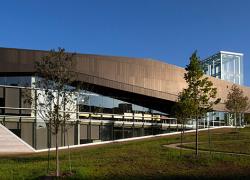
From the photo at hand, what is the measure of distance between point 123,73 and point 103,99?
5.14 m

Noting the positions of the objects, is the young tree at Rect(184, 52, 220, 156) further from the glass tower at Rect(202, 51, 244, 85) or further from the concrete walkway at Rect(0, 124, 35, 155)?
the glass tower at Rect(202, 51, 244, 85)

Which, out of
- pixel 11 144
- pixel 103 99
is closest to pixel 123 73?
pixel 103 99

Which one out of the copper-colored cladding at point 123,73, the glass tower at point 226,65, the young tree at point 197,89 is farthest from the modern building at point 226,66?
the young tree at point 197,89

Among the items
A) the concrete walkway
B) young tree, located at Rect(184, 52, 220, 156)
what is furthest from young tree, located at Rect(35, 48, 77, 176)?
the concrete walkway

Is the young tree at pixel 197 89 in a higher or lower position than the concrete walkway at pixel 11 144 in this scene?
higher

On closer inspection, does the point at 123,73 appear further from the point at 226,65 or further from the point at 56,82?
the point at 226,65

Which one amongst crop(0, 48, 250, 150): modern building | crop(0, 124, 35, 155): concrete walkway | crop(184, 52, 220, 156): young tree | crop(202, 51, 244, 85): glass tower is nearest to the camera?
crop(184, 52, 220, 156): young tree

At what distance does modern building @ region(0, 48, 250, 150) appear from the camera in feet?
130

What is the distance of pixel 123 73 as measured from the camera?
178 feet

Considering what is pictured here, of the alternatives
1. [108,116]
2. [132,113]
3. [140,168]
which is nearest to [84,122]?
[108,116]

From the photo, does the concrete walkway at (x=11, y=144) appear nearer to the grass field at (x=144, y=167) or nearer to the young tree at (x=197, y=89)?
the grass field at (x=144, y=167)

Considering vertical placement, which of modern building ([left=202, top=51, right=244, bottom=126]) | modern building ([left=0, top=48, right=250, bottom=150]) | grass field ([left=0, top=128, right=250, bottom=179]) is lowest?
grass field ([left=0, top=128, right=250, bottom=179])

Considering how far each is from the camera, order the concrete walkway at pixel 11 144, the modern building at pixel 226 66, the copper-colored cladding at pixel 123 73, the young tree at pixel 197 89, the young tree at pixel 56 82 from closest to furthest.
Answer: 1. the young tree at pixel 56 82
2. the young tree at pixel 197 89
3. the concrete walkway at pixel 11 144
4. the copper-colored cladding at pixel 123 73
5. the modern building at pixel 226 66

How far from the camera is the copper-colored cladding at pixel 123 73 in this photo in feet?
150
